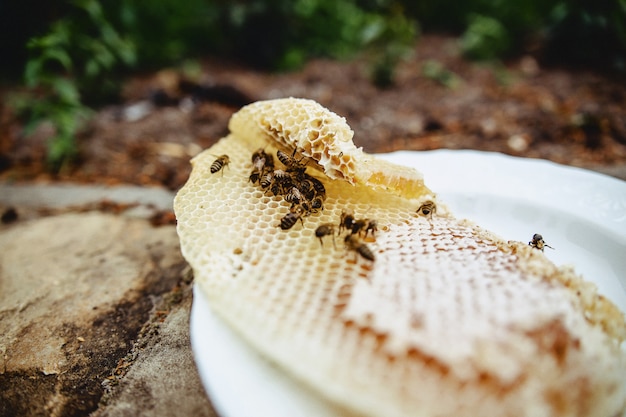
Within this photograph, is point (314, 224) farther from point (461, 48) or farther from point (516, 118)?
point (461, 48)

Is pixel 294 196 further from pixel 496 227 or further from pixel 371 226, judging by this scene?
pixel 496 227

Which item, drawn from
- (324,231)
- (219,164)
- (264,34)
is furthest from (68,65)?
(324,231)

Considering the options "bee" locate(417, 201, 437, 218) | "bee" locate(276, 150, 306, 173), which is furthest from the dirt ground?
"bee" locate(417, 201, 437, 218)

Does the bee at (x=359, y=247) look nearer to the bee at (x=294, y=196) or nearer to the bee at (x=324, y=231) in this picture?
the bee at (x=324, y=231)

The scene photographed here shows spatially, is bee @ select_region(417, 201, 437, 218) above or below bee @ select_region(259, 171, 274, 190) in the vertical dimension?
above

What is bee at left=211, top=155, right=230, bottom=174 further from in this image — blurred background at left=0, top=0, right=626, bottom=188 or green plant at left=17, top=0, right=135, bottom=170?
green plant at left=17, top=0, right=135, bottom=170

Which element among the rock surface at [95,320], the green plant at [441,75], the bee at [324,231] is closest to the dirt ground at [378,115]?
the green plant at [441,75]
